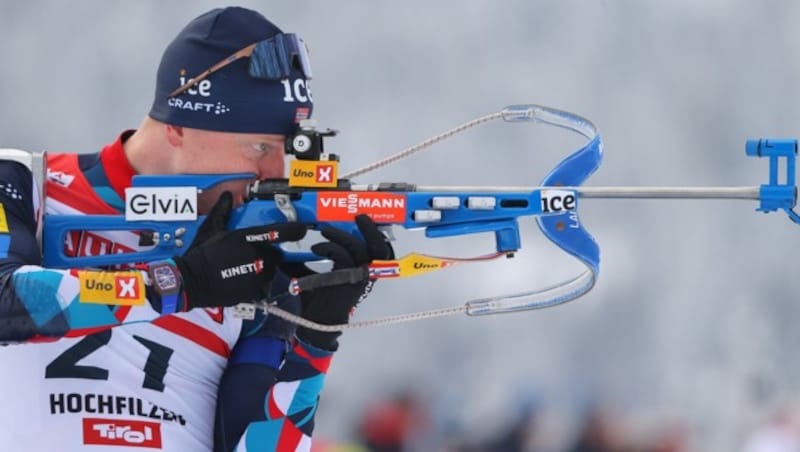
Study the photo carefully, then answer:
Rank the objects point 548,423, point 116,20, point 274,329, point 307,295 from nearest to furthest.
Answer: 1. point 307,295
2. point 274,329
3. point 548,423
4. point 116,20

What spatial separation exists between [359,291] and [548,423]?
1.80 metres

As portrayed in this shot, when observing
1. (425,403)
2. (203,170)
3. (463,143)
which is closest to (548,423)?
(425,403)

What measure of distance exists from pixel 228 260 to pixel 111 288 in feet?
0.78

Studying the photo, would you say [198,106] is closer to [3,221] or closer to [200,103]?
[200,103]

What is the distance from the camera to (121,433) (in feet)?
9.93

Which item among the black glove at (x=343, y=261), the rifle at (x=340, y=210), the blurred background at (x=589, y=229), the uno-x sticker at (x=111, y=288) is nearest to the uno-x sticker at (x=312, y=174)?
the rifle at (x=340, y=210)

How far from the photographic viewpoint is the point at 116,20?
4.84 metres

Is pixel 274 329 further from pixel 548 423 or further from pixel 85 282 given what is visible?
pixel 548 423

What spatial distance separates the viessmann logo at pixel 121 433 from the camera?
301 centimetres

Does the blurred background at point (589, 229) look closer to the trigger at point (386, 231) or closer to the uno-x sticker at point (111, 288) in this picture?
the trigger at point (386, 231)

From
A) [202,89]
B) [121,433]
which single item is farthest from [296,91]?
[121,433]

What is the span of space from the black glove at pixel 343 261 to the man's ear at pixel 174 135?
402 mm

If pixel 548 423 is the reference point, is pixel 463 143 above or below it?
above

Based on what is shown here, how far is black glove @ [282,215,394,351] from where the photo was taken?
282cm
